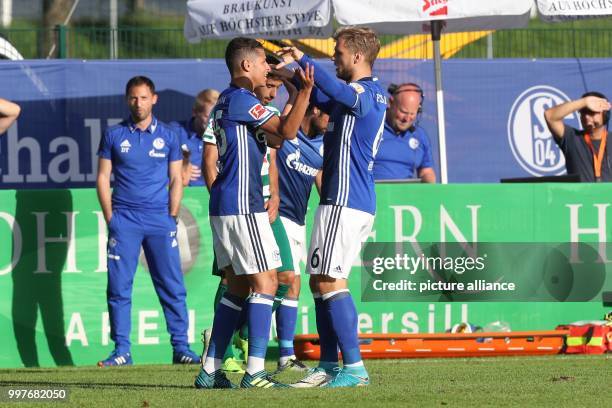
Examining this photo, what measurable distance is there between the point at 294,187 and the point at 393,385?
7.44 ft

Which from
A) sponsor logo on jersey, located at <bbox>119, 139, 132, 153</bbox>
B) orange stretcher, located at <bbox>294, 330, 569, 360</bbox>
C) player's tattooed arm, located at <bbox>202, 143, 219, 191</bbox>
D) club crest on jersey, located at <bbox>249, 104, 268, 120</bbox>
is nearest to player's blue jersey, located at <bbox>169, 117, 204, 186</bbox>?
sponsor logo on jersey, located at <bbox>119, 139, 132, 153</bbox>

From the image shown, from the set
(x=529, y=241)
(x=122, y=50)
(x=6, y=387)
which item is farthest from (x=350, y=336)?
(x=122, y=50)

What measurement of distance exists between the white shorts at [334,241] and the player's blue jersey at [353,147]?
6cm

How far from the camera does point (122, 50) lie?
17688mm

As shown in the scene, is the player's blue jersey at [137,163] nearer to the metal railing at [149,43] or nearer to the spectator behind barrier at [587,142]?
the metal railing at [149,43]

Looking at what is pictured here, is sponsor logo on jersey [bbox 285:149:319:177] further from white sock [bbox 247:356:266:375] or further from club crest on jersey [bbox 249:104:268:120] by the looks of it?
white sock [bbox 247:356:266:375]

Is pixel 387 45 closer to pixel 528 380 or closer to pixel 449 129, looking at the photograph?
pixel 449 129

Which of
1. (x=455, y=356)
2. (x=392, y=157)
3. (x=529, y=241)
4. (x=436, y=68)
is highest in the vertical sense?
(x=436, y=68)

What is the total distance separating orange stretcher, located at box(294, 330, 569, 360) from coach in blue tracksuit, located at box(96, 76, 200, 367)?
3.59 ft

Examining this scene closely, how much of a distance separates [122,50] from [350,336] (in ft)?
32.2

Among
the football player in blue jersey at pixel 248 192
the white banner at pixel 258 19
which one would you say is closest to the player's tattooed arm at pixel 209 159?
the football player in blue jersey at pixel 248 192

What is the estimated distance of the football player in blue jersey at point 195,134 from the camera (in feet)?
45.6

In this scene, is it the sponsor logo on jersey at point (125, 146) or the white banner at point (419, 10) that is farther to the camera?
the white banner at point (419, 10)

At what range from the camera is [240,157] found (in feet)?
27.7
